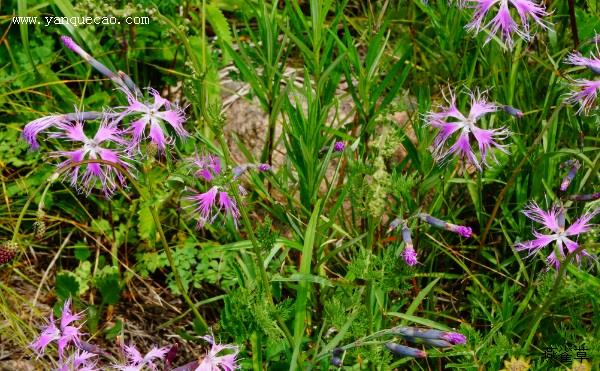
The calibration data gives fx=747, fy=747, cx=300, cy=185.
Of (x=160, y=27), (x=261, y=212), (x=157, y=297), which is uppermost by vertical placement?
(x=160, y=27)

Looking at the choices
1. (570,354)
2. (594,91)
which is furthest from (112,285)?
(594,91)

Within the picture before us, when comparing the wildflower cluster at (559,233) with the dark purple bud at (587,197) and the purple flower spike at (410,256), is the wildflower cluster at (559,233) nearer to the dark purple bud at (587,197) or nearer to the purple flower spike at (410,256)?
the dark purple bud at (587,197)

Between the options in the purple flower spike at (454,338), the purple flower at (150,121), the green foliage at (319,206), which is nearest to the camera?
the purple flower spike at (454,338)

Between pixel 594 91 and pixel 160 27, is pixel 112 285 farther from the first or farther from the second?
pixel 594 91

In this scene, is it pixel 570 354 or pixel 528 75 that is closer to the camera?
pixel 570 354

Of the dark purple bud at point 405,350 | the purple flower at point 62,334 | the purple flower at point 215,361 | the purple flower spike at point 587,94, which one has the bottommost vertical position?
the purple flower at point 62,334

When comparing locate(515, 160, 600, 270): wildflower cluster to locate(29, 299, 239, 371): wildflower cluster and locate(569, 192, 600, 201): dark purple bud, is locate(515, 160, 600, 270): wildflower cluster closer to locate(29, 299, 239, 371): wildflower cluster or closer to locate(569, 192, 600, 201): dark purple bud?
locate(569, 192, 600, 201): dark purple bud

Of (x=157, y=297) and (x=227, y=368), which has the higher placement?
(x=227, y=368)

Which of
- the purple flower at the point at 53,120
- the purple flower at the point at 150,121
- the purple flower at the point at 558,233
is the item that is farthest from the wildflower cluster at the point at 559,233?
the purple flower at the point at 53,120

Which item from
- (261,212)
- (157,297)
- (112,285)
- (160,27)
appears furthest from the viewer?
(160,27)
